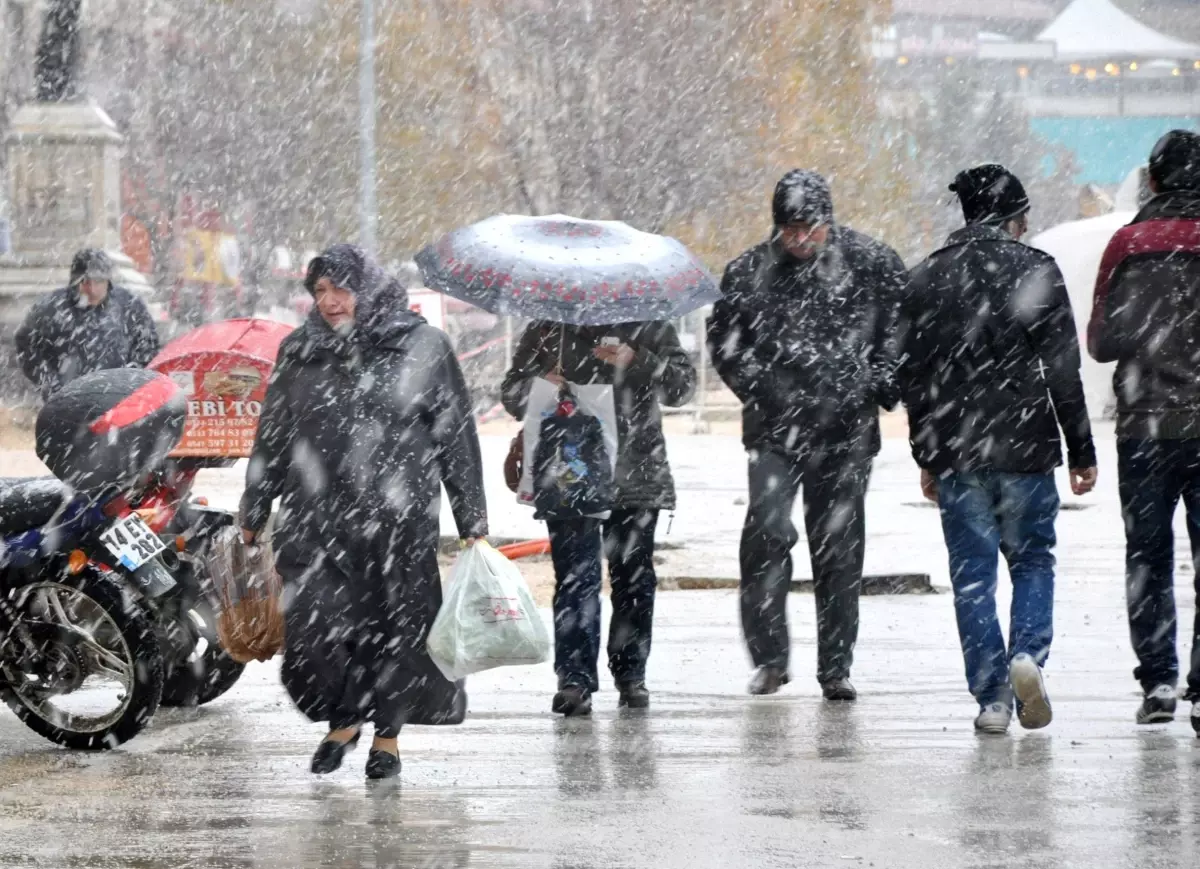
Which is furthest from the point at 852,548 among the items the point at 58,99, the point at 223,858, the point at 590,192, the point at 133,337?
the point at 590,192

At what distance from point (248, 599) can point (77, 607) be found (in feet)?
2.06

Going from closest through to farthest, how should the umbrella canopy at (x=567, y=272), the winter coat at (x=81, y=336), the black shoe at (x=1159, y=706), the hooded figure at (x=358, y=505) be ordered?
the hooded figure at (x=358, y=505) < the black shoe at (x=1159, y=706) < the umbrella canopy at (x=567, y=272) < the winter coat at (x=81, y=336)

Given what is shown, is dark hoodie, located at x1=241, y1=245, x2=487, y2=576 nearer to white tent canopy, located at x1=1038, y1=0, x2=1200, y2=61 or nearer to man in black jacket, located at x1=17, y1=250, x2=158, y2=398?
man in black jacket, located at x1=17, y1=250, x2=158, y2=398

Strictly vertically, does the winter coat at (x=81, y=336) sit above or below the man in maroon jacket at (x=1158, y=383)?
below

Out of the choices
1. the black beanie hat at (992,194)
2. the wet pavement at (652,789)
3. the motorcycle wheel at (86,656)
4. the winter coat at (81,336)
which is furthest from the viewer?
the winter coat at (81,336)

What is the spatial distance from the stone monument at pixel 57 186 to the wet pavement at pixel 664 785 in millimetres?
16967

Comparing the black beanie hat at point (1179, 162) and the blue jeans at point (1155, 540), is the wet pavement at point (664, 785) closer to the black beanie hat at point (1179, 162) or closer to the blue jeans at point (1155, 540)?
the blue jeans at point (1155, 540)

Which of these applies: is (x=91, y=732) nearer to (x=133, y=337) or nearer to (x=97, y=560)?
(x=97, y=560)

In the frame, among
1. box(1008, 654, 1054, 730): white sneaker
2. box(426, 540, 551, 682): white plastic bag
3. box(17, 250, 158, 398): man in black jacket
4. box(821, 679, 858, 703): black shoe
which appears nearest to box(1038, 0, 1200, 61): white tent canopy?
box(17, 250, 158, 398): man in black jacket

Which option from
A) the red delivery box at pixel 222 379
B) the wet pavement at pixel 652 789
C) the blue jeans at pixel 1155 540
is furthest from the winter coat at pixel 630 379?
the blue jeans at pixel 1155 540

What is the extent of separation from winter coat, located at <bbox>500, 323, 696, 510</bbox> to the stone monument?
1750 centimetres

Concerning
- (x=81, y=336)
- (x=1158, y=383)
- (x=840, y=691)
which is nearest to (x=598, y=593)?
(x=840, y=691)

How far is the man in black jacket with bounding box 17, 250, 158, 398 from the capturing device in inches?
500

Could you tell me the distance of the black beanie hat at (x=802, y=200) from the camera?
26.9ft
